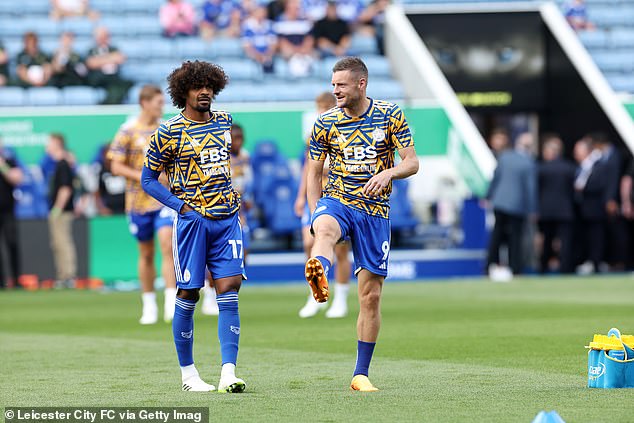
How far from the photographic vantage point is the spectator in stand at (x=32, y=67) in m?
23.6

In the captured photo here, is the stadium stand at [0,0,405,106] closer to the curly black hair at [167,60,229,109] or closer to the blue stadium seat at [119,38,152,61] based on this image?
the blue stadium seat at [119,38,152,61]

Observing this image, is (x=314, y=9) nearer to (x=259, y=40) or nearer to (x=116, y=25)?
(x=259, y=40)

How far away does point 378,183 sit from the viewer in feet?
26.8

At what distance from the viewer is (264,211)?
23.0 m

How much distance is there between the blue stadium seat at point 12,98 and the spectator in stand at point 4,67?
0.32 meters

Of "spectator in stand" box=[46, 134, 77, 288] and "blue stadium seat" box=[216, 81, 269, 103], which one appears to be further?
"blue stadium seat" box=[216, 81, 269, 103]

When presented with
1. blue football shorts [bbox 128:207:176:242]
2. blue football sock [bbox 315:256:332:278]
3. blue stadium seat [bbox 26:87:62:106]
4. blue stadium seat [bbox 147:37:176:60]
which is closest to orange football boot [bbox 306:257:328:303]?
blue football sock [bbox 315:256:332:278]

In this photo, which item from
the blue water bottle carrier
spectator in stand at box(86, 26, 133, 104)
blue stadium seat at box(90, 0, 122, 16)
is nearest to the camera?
the blue water bottle carrier

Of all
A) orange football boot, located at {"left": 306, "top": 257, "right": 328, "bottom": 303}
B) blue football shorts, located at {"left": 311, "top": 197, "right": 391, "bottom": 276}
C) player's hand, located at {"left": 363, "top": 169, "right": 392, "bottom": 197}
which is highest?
player's hand, located at {"left": 363, "top": 169, "right": 392, "bottom": 197}

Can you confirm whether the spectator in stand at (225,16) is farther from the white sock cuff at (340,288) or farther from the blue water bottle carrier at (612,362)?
the blue water bottle carrier at (612,362)

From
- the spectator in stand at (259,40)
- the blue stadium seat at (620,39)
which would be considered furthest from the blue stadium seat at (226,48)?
the blue stadium seat at (620,39)

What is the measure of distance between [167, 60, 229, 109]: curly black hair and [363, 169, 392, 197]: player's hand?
3.62 ft

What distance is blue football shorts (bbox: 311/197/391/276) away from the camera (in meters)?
8.30

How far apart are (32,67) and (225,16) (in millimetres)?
4208
